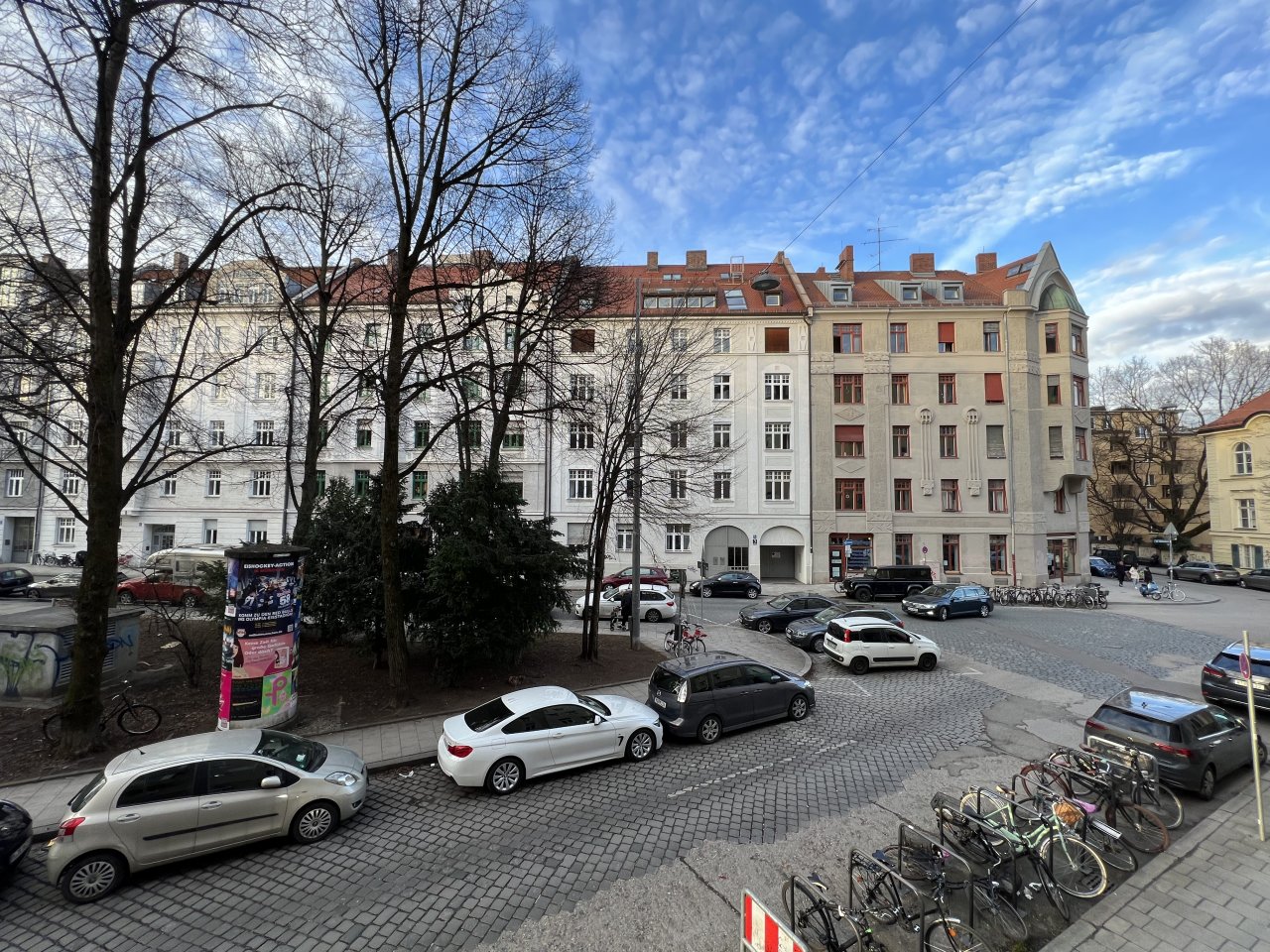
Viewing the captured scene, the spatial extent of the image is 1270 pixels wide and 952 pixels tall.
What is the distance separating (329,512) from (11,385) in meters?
6.82

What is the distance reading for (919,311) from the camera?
35125mm

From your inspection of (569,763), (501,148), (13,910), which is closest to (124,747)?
(13,910)

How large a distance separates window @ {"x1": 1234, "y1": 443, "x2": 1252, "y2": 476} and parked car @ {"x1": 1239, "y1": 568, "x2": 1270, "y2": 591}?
309 inches

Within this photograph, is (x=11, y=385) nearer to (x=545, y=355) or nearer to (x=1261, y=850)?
(x=545, y=355)

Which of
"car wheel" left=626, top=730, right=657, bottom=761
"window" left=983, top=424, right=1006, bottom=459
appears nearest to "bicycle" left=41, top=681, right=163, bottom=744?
"car wheel" left=626, top=730, right=657, bottom=761

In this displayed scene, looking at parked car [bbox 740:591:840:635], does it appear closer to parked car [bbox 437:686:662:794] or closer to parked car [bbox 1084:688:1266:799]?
parked car [bbox 1084:688:1266:799]

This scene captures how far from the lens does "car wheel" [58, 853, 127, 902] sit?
224 inches

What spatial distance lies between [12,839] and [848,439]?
3512cm

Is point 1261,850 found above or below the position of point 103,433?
below

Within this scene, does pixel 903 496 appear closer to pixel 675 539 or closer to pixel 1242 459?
pixel 675 539

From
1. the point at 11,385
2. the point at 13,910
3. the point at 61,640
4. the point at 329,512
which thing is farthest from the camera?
the point at 329,512

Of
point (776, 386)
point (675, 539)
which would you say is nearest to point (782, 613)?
point (675, 539)

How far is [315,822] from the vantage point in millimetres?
6934

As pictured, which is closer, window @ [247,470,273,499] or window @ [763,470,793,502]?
window @ [247,470,273,499]
